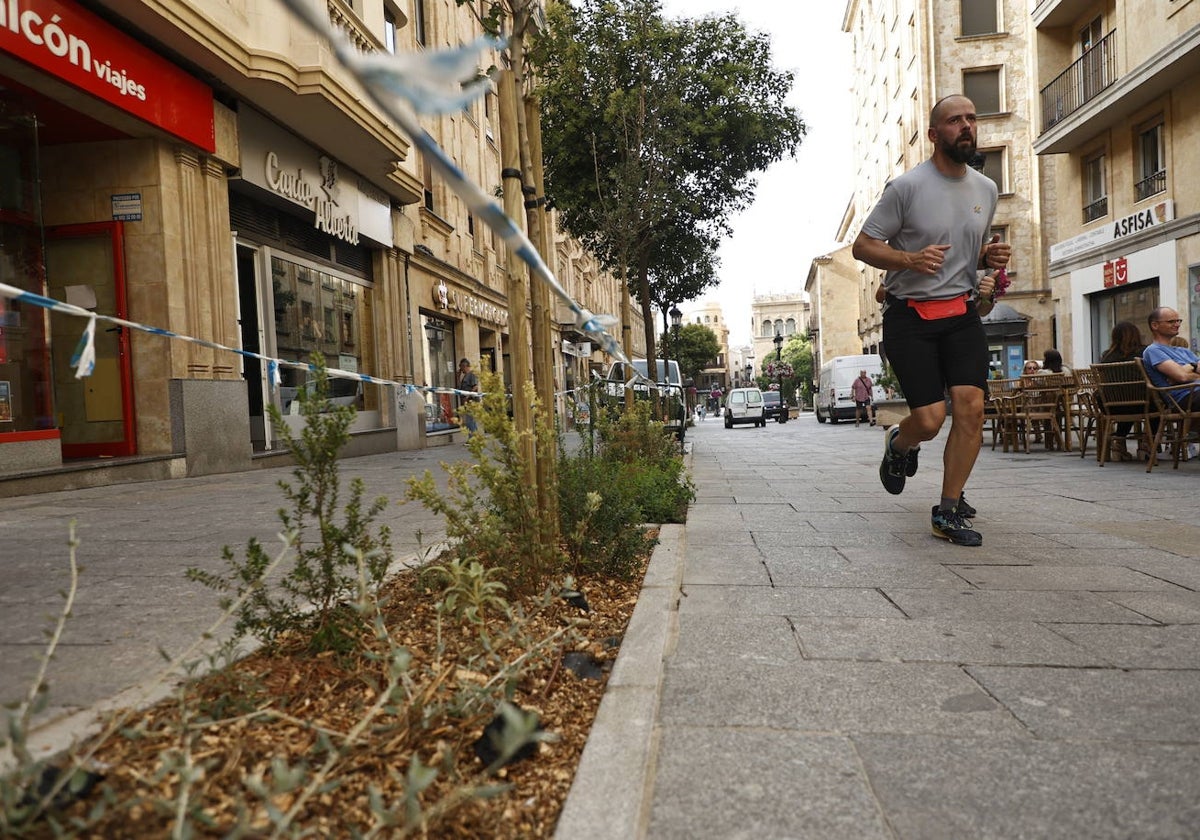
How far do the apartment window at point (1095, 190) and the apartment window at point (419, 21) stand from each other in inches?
633

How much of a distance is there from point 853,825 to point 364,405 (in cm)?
1383

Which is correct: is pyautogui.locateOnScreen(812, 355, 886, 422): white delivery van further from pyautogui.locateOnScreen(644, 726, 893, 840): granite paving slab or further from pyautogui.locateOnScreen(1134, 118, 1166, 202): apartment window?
pyautogui.locateOnScreen(644, 726, 893, 840): granite paving slab

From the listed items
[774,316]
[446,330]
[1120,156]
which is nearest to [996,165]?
[1120,156]

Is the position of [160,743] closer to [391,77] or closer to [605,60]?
[391,77]

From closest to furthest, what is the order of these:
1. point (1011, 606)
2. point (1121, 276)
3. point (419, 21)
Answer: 1. point (1011, 606)
2. point (1121, 276)
3. point (419, 21)

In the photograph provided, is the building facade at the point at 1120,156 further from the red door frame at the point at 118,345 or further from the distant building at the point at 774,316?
the distant building at the point at 774,316

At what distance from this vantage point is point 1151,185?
16.4 metres

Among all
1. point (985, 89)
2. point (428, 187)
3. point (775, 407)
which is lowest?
point (775, 407)

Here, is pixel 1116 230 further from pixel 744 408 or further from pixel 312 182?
pixel 744 408

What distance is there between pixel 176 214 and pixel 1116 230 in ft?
60.7

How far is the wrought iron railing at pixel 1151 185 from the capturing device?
625 inches

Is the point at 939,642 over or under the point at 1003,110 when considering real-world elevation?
under

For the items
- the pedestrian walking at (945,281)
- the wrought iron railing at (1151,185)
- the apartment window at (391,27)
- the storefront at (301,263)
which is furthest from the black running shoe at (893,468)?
the wrought iron railing at (1151,185)

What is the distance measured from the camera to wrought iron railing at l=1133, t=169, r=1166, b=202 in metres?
15.9
